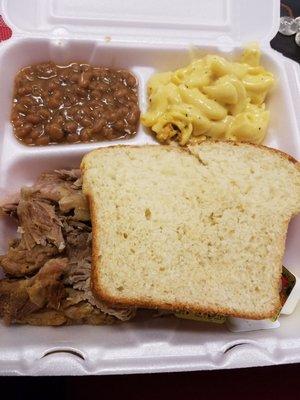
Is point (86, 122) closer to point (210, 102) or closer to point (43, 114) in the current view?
point (43, 114)

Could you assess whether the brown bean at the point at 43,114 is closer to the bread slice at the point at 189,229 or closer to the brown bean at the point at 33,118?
the brown bean at the point at 33,118

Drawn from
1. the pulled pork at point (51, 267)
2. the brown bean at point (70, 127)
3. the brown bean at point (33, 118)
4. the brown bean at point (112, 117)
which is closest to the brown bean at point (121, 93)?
the brown bean at point (112, 117)

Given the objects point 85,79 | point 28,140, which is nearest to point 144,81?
point 85,79

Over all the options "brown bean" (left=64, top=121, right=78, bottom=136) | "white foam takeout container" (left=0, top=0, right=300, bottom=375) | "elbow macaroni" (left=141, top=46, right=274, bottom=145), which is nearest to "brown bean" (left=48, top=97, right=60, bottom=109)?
"brown bean" (left=64, top=121, right=78, bottom=136)

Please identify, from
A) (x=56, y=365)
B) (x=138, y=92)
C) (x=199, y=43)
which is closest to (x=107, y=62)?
(x=138, y=92)

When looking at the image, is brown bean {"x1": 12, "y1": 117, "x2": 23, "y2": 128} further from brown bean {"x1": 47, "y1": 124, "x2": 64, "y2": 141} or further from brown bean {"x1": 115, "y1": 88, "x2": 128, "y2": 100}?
brown bean {"x1": 115, "y1": 88, "x2": 128, "y2": 100}

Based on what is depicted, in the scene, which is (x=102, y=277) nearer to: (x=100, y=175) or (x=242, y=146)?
(x=100, y=175)

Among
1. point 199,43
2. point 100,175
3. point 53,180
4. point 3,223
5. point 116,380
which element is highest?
point 199,43
